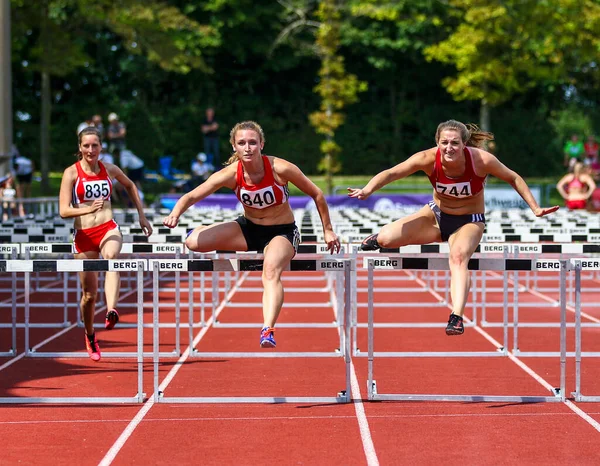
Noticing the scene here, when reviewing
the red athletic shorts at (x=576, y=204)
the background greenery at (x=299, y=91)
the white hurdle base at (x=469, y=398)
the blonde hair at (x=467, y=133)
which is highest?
the background greenery at (x=299, y=91)

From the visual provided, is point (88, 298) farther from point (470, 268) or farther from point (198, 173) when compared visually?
point (198, 173)

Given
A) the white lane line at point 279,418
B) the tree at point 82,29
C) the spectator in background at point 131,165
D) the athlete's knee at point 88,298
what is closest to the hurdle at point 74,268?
the white lane line at point 279,418

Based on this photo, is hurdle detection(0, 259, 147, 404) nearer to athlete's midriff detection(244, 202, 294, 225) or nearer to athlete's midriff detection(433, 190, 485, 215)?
athlete's midriff detection(244, 202, 294, 225)

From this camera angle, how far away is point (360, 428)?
666cm

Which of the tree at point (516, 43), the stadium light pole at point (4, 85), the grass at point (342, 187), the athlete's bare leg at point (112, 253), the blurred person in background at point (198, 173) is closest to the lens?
the athlete's bare leg at point (112, 253)

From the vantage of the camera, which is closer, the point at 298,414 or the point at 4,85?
the point at 298,414

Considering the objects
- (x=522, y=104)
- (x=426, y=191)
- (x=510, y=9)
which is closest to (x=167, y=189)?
(x=426, y=191)

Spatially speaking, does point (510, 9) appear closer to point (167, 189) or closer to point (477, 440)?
point (167, 189)

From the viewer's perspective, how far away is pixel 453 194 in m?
7.83

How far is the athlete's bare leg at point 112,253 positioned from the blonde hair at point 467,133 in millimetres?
2739

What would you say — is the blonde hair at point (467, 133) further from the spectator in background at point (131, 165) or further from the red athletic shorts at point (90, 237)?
the spectator in background at point (131, 165)

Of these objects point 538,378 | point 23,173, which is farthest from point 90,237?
point 23,173

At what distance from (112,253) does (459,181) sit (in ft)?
9.42

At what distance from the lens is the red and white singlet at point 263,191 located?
25.1 ft
